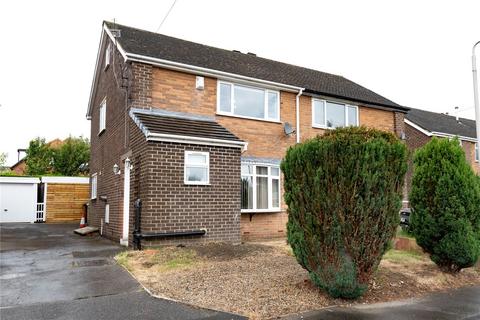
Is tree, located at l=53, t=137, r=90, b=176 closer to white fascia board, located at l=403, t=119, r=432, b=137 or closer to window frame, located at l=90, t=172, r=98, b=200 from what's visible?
window frame, located at l=90, t=172, r=98, b=200

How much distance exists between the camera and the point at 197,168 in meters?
11.2

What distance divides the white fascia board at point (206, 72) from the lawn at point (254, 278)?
5738 mm

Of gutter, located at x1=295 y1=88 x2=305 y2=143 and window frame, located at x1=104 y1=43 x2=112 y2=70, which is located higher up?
window frame, located at x1=104 y1=43 x2=112 y2=70

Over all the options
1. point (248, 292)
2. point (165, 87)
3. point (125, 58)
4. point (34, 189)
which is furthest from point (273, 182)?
point (34, 189)

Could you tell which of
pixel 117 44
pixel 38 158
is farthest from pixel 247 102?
pixel 38 158

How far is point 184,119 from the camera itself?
12.3m

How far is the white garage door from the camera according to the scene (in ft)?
77.6

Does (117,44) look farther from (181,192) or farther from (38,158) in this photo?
(38,158)

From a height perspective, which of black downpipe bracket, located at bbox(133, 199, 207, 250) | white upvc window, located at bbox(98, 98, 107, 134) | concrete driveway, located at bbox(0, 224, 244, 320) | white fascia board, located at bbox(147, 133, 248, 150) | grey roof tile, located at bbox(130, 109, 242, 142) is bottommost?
concrete driveway, located at bbox(0, 224, 244, 320)

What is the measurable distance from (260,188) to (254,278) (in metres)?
6.67

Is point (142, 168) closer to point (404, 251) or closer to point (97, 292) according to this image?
point (97, 292)

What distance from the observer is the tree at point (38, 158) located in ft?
121

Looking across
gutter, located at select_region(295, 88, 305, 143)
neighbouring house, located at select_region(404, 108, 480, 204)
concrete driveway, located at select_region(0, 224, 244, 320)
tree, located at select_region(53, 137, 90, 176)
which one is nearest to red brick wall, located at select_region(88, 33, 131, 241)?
concrete driveway, located at select_region(0, 224, 244, 320)

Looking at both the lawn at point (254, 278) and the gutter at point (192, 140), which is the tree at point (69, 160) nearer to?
the gutter at point (192, 140)
